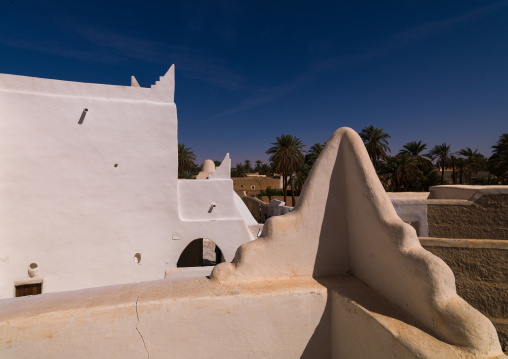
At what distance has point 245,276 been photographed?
2.62m

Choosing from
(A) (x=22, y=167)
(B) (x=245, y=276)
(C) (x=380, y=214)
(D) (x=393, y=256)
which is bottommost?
(B) (x=245, y=276)

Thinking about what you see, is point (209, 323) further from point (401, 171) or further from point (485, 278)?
point (401, 171)

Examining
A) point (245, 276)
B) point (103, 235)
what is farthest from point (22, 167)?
point (245, 276)

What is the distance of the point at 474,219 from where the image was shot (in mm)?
5781

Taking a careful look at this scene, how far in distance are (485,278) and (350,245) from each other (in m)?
3.38

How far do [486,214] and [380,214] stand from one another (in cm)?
508

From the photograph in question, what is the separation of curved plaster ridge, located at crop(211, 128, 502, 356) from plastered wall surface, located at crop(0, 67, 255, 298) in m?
5.56

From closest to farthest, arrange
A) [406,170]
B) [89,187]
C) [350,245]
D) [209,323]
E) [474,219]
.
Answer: [209,323], [350,245], [474,219], [89,187], [406,170]

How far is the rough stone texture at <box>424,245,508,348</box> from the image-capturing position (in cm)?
438

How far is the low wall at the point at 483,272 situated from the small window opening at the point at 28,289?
29.4 feet

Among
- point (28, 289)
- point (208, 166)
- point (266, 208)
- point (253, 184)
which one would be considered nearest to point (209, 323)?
point (28, 289)

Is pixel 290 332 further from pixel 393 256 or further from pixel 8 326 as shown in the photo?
pixel 8 326

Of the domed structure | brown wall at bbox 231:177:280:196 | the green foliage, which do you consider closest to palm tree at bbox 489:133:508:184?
the domed structure

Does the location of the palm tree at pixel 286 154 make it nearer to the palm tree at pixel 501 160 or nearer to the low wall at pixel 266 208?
the low wall at pixel 266 208
